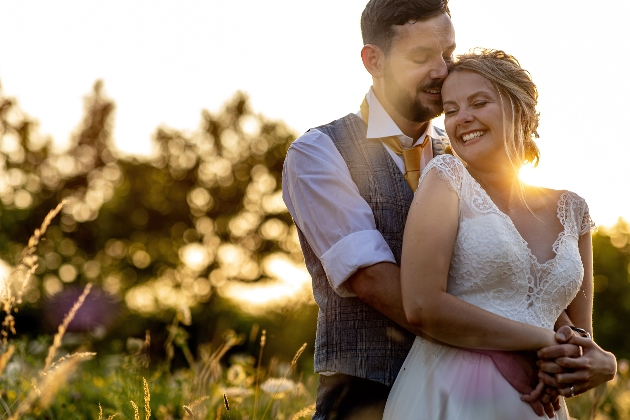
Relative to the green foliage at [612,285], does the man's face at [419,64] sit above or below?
above

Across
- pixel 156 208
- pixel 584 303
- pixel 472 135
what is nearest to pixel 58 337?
pixel 472 135

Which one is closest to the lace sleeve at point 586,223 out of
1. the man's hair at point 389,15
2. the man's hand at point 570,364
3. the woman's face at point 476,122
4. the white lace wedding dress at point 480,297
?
the white lace wedding dress at point 480,297

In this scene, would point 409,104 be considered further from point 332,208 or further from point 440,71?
point 332,208

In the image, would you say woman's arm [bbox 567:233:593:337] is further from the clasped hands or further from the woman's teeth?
the woman's teeth

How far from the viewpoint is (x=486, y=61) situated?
9.93ft

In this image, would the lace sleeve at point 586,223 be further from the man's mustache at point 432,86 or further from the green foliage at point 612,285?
the green foliage at point 612,285

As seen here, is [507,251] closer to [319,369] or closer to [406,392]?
[406,392]

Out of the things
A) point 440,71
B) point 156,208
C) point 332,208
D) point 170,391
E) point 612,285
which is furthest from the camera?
point 156,208

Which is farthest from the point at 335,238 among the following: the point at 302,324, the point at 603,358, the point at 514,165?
the point at 302,324

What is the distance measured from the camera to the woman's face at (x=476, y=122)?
295 centimetres

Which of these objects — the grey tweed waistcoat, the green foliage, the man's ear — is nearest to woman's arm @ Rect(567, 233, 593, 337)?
the grey tweed waistcoat

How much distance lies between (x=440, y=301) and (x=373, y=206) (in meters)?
0.66

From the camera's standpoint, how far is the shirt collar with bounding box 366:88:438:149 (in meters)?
3.32

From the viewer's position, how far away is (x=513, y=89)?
2.97 metres
